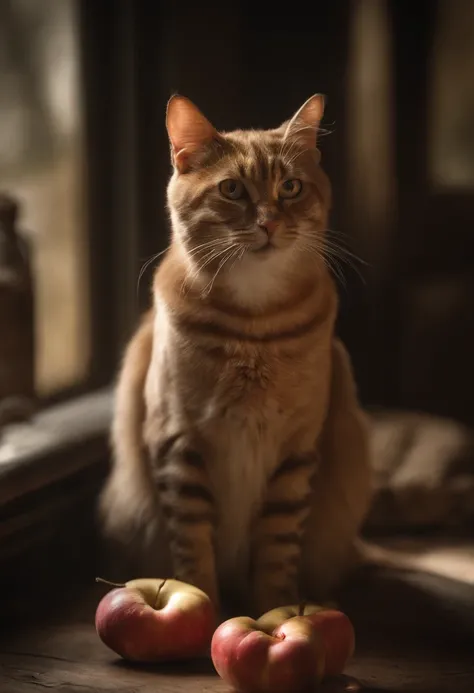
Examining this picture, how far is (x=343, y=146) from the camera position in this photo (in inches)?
97.1

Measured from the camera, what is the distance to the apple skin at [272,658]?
4.16 feet

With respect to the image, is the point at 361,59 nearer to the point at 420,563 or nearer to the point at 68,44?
the point at 68,44

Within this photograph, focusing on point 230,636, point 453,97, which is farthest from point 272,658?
point 453,97

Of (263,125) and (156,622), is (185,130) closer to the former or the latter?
(156,622)

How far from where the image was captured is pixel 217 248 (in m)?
1.48

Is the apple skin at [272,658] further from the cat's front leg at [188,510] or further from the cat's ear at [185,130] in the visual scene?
the cat's ear at [185,130]

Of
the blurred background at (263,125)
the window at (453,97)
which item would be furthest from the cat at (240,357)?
the window at (453,97)

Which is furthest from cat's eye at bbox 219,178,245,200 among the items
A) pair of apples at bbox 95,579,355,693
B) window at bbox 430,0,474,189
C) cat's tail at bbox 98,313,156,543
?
window at bbox 430,0,474,189

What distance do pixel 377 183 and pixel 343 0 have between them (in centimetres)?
47

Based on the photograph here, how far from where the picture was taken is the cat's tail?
5.53ft

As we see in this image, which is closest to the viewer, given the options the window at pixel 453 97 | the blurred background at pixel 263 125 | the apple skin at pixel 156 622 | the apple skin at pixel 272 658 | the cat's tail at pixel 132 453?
the apple skin at pixel 272 658

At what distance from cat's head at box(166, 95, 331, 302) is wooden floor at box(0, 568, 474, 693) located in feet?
2.03

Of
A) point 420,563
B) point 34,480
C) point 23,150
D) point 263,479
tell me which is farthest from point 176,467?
point 23,150

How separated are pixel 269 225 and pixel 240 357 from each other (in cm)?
22
